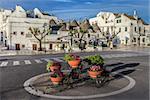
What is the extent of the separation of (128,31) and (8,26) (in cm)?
3654

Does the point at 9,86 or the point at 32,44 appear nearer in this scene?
the point at 9,86

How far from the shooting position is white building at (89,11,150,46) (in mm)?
79812

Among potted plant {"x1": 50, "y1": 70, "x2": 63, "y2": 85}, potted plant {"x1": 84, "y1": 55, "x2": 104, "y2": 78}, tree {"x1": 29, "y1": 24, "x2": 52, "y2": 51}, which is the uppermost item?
tree {"x1": 29, "y1": 24, "x2": 52, "y2": 51}

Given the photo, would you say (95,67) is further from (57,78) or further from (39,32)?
(39,32)

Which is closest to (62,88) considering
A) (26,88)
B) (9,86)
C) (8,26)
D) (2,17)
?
(26,88)

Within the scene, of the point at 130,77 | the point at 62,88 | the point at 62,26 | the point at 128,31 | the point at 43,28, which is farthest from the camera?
the point at 128,31

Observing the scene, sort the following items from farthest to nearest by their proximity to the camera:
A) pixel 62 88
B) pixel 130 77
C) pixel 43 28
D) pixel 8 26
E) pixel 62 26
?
pixel 62 26, pixel 43 28, pixel 8 26, pixel 130 77, pixel 62 88

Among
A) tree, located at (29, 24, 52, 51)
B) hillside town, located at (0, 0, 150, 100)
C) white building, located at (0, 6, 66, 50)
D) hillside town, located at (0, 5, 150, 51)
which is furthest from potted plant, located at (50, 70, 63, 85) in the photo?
white building, located at (0, 6, 66, 50)

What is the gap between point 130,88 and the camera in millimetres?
14734

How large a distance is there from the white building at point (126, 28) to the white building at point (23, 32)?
20.7m

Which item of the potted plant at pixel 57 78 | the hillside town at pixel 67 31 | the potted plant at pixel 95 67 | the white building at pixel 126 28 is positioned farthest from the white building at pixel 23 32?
the potted plant at pixel 57 78

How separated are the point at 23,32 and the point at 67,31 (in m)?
13.4

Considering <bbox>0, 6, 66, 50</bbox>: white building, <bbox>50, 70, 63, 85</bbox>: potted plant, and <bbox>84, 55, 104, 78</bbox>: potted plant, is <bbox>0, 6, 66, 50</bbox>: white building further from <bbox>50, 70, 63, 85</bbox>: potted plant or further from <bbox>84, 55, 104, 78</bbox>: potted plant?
<bbox>50, 70, 63, 85</bbox>: potted plant

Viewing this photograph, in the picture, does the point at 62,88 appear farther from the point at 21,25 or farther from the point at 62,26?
the point at 62,26
